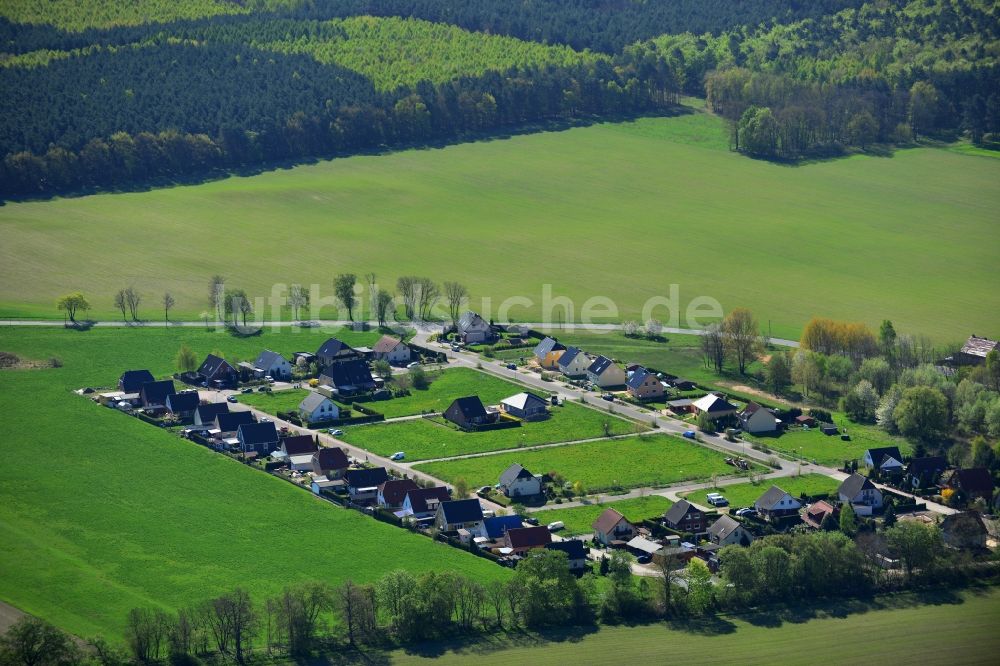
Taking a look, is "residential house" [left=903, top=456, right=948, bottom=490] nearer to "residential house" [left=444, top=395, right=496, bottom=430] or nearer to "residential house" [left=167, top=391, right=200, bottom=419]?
"residential house" [left=444, top=395, right=496, bottom=430]

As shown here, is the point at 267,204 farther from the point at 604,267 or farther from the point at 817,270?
the point at 817,270

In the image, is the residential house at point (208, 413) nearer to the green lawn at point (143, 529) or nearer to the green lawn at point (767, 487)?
the green lawn at point (143, 529)

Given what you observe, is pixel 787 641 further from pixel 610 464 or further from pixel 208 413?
pixel 208 413

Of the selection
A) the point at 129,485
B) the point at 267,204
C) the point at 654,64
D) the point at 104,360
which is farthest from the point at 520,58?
the point at 129,485

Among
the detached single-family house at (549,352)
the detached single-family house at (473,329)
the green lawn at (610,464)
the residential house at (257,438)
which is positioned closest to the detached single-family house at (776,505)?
the green lawn at (610,464)

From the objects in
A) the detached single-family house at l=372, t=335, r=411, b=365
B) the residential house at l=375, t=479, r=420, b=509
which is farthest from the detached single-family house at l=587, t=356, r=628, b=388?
the residential house at l=375, t=479, r=420, b=509

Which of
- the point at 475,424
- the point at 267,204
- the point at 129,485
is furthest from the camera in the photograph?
the point at 267,204

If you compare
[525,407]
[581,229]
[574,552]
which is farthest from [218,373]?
[581,229]
